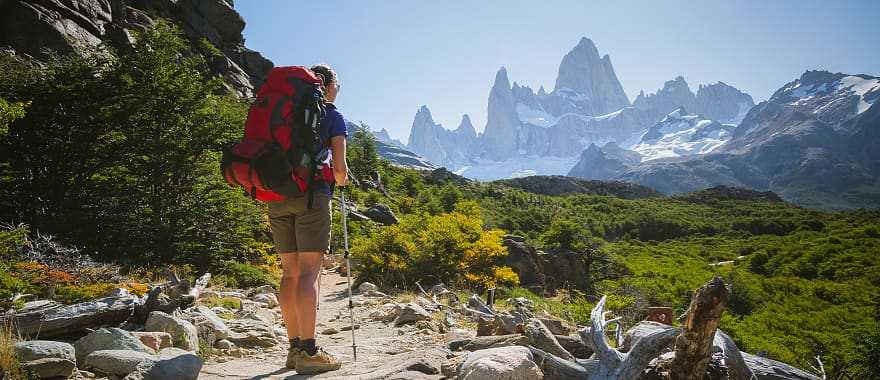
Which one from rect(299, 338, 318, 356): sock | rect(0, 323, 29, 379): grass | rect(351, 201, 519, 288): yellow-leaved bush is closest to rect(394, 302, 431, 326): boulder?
rect(299, 338, 318, 356): sock

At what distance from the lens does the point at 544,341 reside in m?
3.46

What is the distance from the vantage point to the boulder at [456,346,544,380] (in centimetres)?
266

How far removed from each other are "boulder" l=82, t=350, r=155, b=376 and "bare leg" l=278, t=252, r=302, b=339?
94 cm

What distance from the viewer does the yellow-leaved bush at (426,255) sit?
12609 mm

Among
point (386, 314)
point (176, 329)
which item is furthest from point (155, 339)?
point (386, 314)

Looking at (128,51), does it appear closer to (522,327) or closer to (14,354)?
(14,354)

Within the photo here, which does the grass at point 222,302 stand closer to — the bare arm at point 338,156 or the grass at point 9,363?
the grass at point 9,363

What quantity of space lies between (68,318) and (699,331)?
4.75m

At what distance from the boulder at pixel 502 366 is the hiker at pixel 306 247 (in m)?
1.25

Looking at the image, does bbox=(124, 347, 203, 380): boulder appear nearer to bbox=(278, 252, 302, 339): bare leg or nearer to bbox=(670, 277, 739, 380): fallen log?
bbox=(278, 252, 302, 339): bare leg

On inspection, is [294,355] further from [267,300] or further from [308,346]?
[267,300]

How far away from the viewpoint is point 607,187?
144 metres

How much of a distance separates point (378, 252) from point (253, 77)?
123 feet

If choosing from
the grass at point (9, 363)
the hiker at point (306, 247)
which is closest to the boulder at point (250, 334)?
the hiker at point (306, 247)
